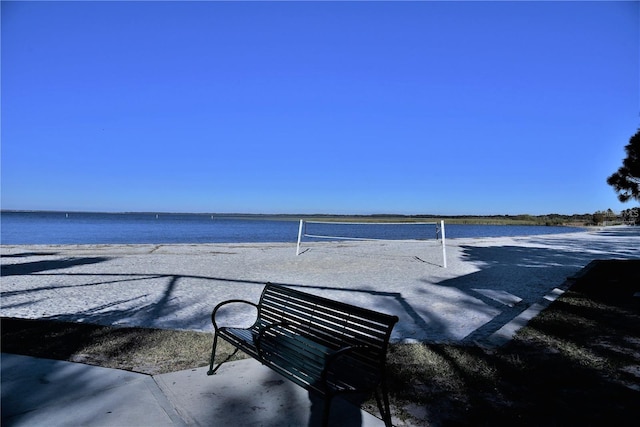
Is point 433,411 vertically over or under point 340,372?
under

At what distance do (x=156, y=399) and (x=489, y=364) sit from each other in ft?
9.76

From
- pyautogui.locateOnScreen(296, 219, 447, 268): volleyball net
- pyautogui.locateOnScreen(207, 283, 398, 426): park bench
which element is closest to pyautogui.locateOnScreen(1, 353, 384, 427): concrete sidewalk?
pyautogui.locateOnScreen(207, 283, 398, 426): park bench

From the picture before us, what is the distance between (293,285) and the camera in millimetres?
9188

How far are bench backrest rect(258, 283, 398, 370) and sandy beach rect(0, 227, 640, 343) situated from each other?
169 cm

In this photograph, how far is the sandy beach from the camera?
6125mm

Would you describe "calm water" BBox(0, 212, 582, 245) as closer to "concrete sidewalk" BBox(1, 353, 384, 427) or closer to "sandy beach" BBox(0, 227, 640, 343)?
"sandy beach" BBox(0, 227, 640, 343)

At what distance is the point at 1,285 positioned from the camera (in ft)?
29.7

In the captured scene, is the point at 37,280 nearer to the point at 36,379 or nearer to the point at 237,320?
the point at 237,320

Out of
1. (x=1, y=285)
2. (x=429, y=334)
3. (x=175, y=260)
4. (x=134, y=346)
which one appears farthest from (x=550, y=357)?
(x=175, y=260)

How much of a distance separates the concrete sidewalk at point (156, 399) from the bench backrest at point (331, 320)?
44 centimetres

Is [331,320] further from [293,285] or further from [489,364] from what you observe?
[293,285]

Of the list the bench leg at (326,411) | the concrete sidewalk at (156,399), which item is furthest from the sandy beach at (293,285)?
the bench leg at (326,411)

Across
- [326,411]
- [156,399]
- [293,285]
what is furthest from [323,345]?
[293,285]

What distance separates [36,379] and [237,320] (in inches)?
105
